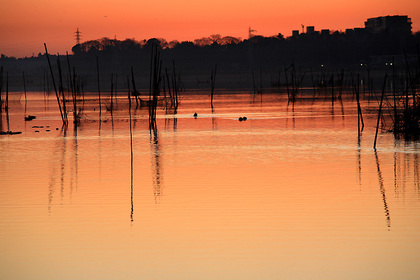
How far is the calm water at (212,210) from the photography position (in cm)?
598

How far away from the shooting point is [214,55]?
356 ft

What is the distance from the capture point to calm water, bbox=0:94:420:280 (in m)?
5.98

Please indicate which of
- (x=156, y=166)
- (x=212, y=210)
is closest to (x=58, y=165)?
(x=156, y=166)

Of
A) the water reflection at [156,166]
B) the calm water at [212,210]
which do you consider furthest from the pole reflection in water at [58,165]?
the water reflection at [156,166]

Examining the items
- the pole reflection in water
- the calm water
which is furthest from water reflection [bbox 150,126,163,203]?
the pole reflection in water

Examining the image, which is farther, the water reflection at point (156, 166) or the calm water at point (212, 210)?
the water reflection at point (156, 166)

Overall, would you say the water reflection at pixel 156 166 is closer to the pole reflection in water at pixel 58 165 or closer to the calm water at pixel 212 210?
the calm water at pixel 212 210

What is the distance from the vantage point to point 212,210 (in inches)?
325

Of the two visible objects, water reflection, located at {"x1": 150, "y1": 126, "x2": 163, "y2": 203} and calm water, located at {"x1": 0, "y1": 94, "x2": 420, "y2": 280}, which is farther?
water reflection, located at {"x1": 150, "y1": 126, "x2": 163, "y2": 203}

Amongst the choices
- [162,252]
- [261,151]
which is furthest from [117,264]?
[261,151]

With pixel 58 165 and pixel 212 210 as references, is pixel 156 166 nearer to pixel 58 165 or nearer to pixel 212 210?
pixel 58 165

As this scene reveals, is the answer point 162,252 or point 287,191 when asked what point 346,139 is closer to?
point 287,191

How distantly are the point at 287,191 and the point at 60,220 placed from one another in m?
3.29

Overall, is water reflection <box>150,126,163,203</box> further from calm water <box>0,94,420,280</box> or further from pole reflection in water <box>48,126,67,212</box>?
pole reflection in water <box>48,126,67,212</box>
